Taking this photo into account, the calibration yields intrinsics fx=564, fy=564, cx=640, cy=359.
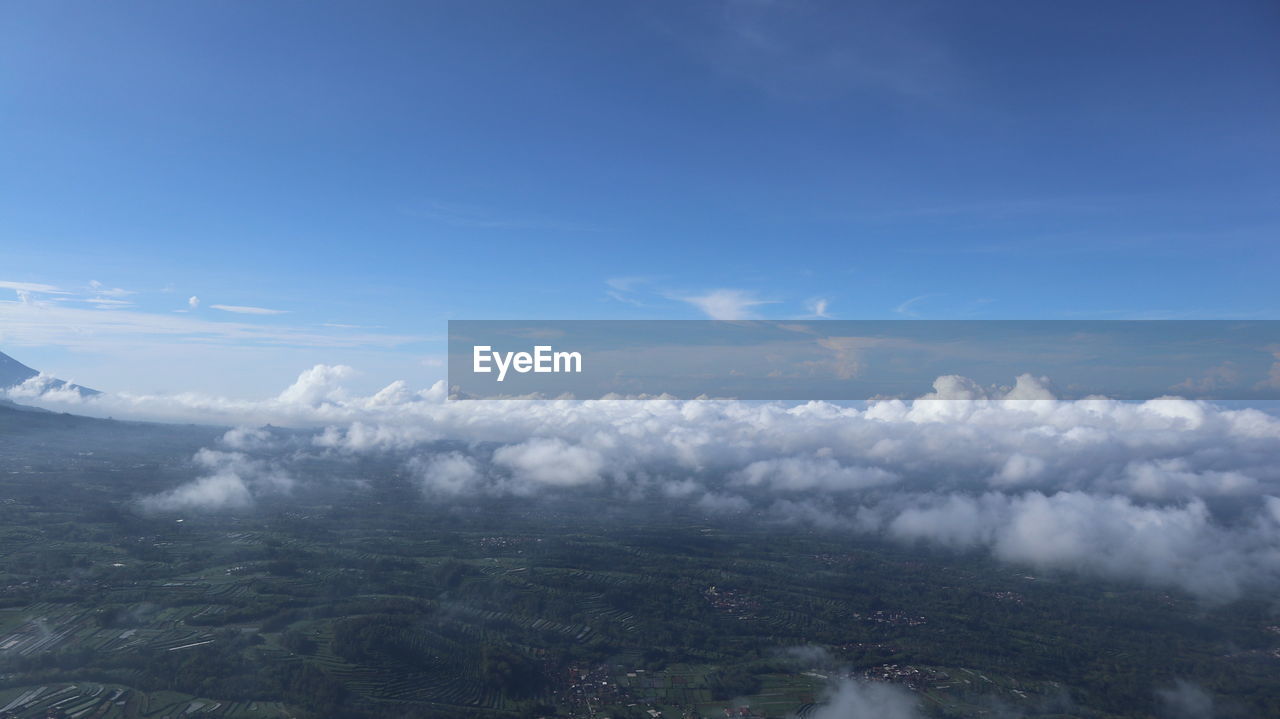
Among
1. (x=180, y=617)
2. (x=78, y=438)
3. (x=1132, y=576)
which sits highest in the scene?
(x=78, y=438)

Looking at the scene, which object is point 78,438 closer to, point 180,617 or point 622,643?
point 180,617

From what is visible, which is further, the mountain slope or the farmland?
the mountain slope

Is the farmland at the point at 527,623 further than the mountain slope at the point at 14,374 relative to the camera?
No

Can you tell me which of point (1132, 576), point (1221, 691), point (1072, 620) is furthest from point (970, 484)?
point (1221, 691)

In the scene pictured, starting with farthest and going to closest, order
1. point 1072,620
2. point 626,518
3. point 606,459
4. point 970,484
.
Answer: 1. point 606,459
2. point 970,484
3. point 626,518
4. point 1072,620

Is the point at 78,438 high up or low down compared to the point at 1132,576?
up

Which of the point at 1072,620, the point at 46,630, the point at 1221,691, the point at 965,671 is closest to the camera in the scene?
the point at 46,630

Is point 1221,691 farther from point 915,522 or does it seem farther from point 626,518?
point 626,518

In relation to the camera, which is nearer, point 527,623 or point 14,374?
point 527,623

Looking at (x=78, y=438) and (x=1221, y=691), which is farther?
(x=78, y=438)
